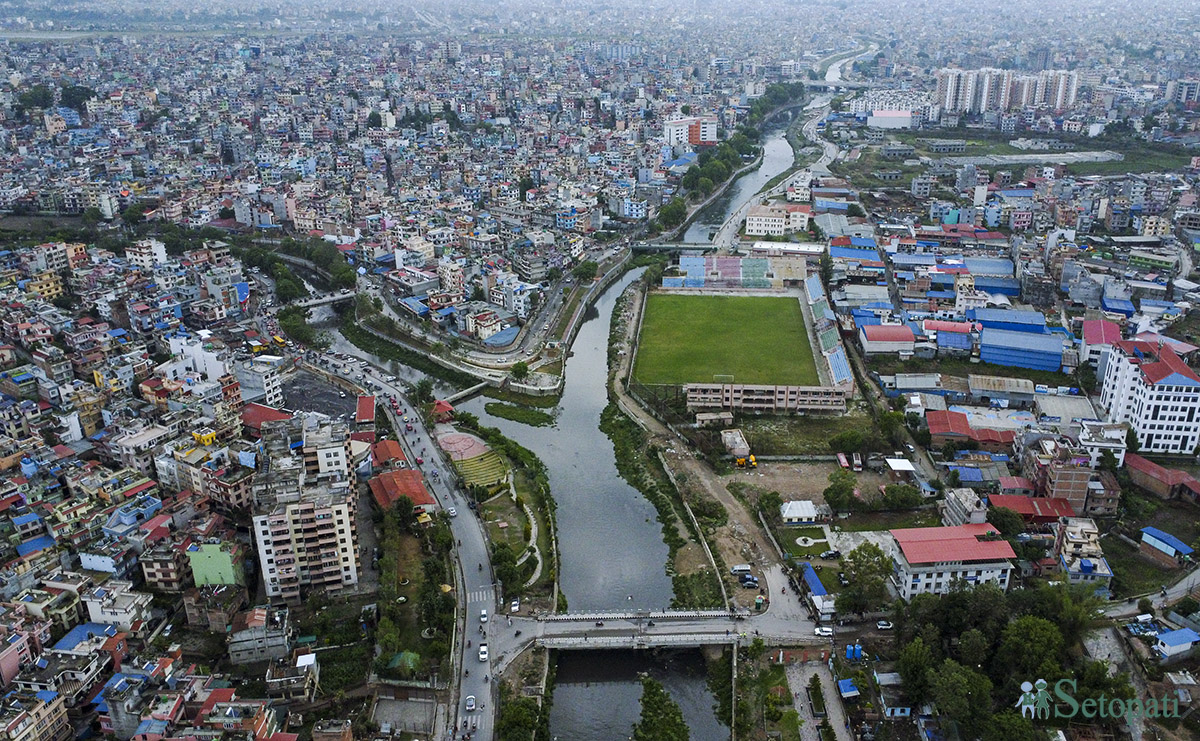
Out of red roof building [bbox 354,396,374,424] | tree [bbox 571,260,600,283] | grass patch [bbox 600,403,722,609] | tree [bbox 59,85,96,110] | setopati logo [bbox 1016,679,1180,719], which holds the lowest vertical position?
grass patch [bbox 600,403,722,609]

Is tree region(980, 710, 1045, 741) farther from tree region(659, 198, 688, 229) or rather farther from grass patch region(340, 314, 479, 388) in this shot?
tree region(659, 198, 688, 229)

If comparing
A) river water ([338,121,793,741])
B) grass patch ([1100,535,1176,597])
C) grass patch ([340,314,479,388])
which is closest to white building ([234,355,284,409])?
river water ([338,121,793,741])

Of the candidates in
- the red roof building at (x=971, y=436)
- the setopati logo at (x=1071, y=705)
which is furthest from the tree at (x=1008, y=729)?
the red roof building at (x=971, y=436)

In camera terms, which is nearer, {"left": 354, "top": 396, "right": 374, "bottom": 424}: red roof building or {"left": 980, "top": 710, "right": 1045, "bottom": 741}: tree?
{"left": 980, "top": 710, "right": 1045, "bottom": 741}: tree

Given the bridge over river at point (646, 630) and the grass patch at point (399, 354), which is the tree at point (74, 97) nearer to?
the grass patch at point (399, 354)

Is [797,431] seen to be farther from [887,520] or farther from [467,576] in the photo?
[467,576]

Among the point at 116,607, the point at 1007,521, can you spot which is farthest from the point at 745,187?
the point at 116,607

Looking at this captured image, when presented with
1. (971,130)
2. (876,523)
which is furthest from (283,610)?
(971,130)

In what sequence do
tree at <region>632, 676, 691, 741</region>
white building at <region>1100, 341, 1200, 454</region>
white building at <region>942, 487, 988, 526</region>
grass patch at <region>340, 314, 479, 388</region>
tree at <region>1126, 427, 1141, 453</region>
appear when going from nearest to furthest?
tree at <region>632, 676, 691, 741</region> < white building at <region>942, 487, 988, 526</region> < white building at <region>1100, 341, 1200, 454</region> < tree at <region>1126, 427, 1141, 453</region> < grass patch at <region>340, 314, 479, 388</region>
